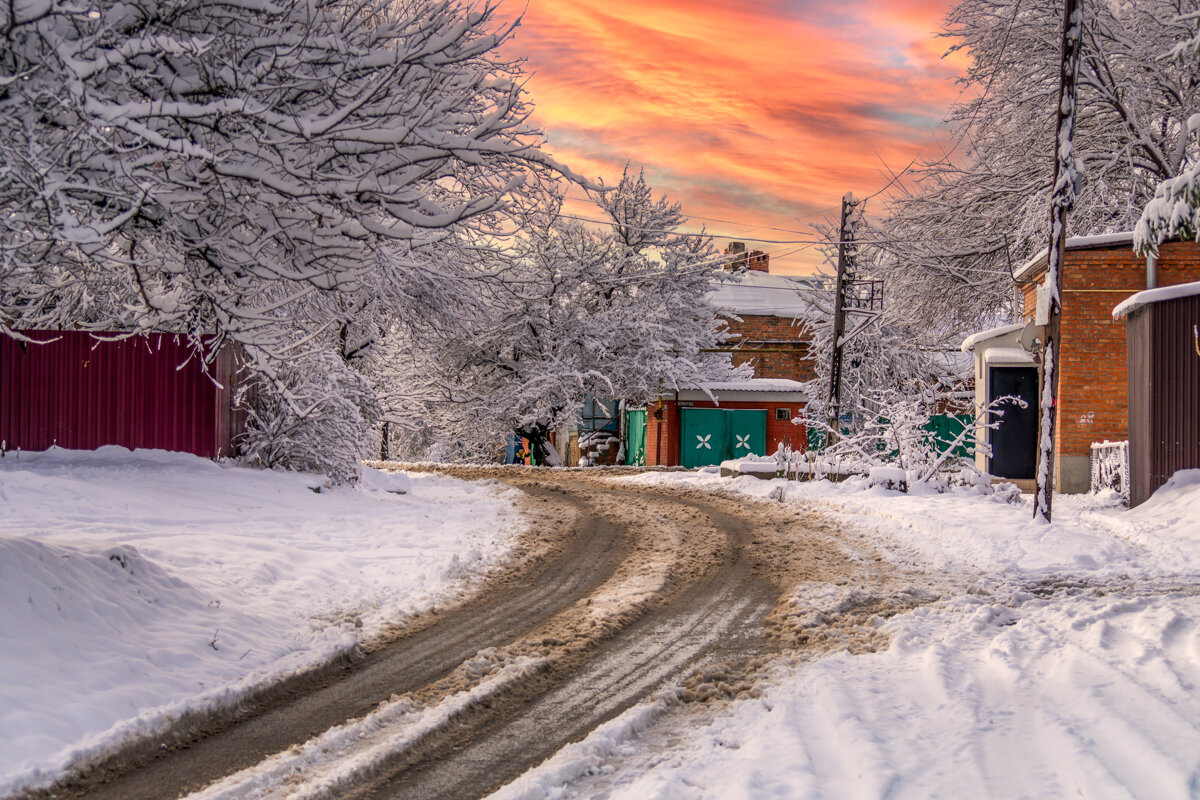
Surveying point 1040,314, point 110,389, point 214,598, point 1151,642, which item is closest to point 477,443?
point 110,389

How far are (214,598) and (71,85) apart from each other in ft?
14.0

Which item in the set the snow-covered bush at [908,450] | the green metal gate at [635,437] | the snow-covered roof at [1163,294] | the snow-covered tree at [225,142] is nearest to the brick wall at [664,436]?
the green metal gate at [635,437]

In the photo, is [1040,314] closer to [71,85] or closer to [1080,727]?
[1080,727]

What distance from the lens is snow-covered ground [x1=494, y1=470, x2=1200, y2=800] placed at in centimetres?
393

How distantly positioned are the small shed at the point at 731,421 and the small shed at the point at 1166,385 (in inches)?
716

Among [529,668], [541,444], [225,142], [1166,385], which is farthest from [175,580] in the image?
[541,444]

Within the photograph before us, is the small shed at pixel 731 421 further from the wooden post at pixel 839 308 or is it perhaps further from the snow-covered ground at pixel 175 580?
the snow-covered ground at pixel 175 580

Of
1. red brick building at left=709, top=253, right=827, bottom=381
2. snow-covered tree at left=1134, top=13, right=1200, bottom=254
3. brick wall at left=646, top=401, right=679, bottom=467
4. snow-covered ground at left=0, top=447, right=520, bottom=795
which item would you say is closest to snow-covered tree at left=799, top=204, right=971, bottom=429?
red brick building at left=709, top=253, right=827, bottom=381

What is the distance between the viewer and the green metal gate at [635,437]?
3497 centimetres

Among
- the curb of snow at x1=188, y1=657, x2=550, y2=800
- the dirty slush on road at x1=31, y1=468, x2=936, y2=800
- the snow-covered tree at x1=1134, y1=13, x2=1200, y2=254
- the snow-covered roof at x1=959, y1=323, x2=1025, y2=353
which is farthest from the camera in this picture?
the snow-covered roof at x1=959, y1=323, x2=1025, y2=353

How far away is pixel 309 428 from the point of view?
1526cm

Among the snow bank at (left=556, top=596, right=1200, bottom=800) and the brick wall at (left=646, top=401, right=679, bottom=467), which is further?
the brick wall at (left=646, top=401, right=679, bottom=467)

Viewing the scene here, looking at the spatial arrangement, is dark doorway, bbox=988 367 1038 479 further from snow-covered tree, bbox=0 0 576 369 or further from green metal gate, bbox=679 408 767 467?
snow-covered tree, bbox=0 0 576 369

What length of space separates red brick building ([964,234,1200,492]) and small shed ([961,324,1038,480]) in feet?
5.85
